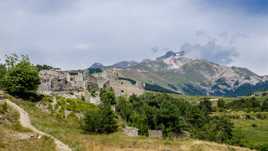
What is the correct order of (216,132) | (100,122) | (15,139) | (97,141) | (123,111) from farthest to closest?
(216,132) < (123,111) < (100,122) < (97,141) < (15,139)

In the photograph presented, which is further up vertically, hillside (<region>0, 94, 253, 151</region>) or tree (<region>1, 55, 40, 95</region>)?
tree (<region>1, 55, 40, 95</region>)

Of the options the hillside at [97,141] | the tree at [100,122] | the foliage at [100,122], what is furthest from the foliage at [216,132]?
the hillside at [97,141]

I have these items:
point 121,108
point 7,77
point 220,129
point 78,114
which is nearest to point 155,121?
point 121,108

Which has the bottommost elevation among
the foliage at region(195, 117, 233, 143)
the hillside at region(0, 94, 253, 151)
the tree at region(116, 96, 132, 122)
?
the foliage at region(195, 117, 233, 143)

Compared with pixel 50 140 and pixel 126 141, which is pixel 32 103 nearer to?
pixel 126 141

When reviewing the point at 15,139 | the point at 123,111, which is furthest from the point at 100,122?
the point at 123,111

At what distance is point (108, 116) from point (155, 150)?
26445 millimetres

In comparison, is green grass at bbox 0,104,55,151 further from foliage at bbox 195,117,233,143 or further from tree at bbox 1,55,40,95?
foliage at bbox 195,117,233,143

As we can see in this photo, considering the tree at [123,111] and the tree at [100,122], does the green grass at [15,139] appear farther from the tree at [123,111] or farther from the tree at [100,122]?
the tree at [123,111]

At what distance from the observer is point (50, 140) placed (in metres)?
59.5

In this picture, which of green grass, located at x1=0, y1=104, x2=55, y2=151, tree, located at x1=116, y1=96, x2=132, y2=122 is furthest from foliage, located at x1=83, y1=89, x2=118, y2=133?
tree, located at x1=116, y1=96, x2=132, y2=122

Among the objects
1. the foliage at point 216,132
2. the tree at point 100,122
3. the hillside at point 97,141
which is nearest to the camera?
the hillside at point 97,141

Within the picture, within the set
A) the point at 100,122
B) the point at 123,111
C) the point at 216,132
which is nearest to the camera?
the point at 100,122

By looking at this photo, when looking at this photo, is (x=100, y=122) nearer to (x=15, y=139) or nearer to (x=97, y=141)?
(x=97, y=141)
